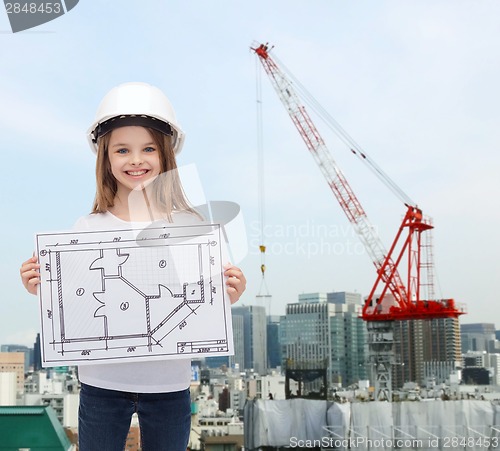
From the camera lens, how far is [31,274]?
5.17 feet

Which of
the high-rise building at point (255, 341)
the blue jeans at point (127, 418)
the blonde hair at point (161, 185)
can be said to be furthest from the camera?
the high-rise building at point (255, 341)

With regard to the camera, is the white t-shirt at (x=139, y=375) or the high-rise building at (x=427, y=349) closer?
the white t-shirt at (x=139, y=375)

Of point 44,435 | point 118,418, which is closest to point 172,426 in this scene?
point 118,418

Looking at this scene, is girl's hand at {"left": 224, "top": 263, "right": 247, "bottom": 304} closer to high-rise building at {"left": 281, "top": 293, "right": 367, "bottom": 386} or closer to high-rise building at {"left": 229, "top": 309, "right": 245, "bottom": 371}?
high-rise building at {"left": 229, "top": 309, "right": 245, "bottom": 371}

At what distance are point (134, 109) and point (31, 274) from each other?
0.43 metres

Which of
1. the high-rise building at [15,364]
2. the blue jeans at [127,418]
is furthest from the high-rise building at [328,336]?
the blue jeans at [127,418]

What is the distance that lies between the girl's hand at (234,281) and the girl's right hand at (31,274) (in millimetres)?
418

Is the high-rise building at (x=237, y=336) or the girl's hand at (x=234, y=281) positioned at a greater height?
the girl's hand at (x=234, y=281)

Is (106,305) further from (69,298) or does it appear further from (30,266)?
(30,266)

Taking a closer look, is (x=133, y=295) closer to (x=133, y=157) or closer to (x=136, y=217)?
(x=136, y=217)

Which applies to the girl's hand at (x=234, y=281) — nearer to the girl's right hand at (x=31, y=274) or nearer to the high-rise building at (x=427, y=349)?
the girl's right hand at (x=31, y=274)

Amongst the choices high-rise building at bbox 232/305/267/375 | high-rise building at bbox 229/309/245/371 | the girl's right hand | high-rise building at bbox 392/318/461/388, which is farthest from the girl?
high-rise building at bbox 392/318/461/388

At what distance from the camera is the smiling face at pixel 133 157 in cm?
164

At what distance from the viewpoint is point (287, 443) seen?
14188 millimetres
